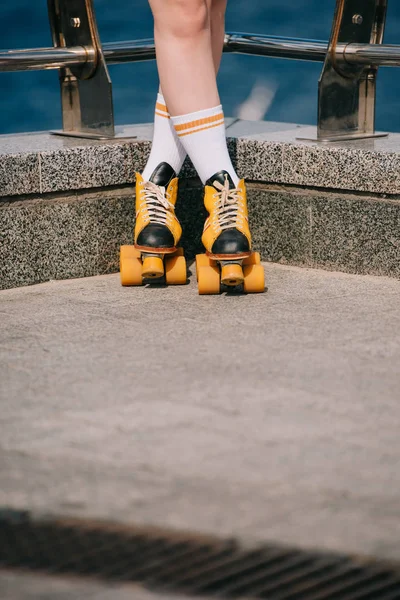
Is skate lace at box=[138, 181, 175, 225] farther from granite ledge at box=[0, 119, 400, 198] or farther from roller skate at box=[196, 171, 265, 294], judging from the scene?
granite ledge at box=[0, 119, 400, 198]

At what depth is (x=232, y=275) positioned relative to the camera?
9.27 feet

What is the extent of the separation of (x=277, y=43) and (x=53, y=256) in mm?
1291

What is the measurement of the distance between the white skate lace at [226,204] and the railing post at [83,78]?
668 millimetres

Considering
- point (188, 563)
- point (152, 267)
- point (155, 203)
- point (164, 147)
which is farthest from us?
point (164, 147)

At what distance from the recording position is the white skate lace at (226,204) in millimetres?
2906

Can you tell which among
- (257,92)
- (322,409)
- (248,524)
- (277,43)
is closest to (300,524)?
(248,524)

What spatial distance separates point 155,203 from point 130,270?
236 mm

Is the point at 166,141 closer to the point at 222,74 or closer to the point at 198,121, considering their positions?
the point at 198,121

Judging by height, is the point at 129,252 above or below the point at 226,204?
below

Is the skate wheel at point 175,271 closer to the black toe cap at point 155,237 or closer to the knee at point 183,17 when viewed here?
the black toe cap at point 155,237

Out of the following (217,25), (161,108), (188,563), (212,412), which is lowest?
(188,563)

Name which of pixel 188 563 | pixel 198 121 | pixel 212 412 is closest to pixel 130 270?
pixel 198 121

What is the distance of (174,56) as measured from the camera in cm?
289

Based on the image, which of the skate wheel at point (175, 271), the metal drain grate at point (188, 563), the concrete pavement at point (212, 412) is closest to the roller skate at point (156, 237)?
the skate wheel at point (175, 271)
